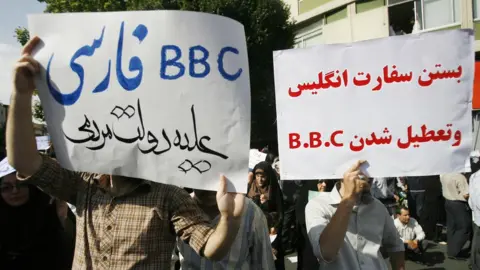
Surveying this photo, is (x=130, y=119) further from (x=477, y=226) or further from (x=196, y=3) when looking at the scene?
(x=196, y=3)

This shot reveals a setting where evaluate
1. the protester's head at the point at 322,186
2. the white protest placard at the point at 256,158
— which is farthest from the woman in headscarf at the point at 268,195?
the white protest placard at the point at 256,158

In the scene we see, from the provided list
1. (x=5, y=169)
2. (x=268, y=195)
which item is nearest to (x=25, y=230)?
(x=5, y=169)

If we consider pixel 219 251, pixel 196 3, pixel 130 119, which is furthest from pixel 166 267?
pixel 196 3

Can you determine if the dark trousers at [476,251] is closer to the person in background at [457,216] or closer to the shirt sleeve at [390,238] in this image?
the shirt sleeve at [390,238]

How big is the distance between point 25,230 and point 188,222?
1.15m

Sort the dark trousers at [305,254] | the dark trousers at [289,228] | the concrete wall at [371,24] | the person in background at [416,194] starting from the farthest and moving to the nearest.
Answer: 1. the concrete wall at [371,24]
2. the person in background at [416,194]
3. the dark trousers at [289,228]
4. the dark trousers at [305,254]

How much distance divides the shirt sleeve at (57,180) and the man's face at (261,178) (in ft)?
9.73

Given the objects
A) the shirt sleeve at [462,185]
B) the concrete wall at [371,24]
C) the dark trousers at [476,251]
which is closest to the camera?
the dark trousers at [476,251]

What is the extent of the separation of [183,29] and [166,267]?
957mm

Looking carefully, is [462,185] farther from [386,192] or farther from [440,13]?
[440,13]

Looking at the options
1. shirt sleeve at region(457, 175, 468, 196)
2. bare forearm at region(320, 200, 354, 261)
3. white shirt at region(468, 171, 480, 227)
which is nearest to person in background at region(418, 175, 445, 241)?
shirt sleeve at region(457, 175, 468, 196)

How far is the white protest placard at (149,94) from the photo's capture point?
69.5 inches

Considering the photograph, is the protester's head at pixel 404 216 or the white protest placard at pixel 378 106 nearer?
the white protest placard at pixel 378 106

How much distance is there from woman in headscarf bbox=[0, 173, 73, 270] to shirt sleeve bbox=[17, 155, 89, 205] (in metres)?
0.58
